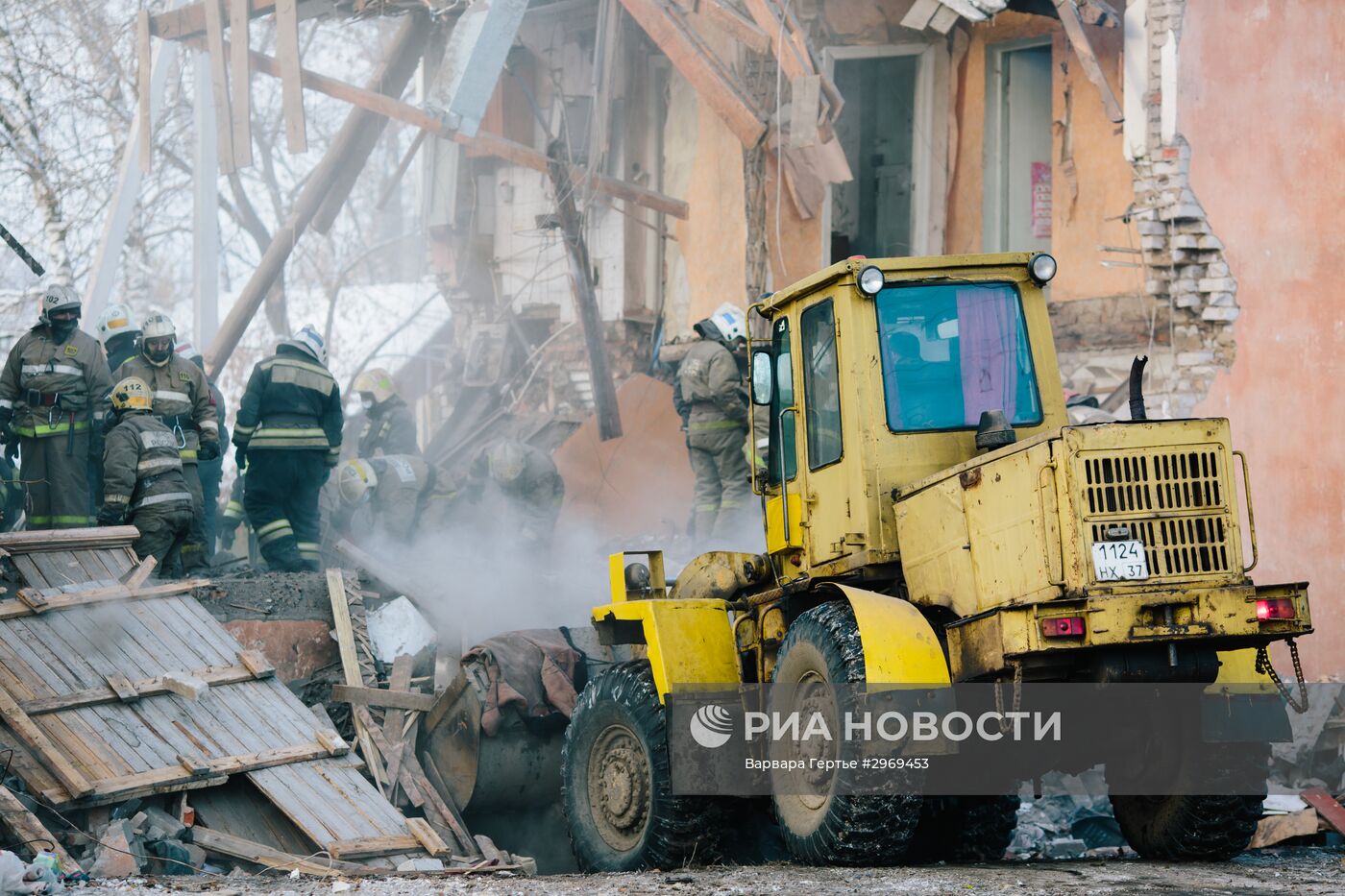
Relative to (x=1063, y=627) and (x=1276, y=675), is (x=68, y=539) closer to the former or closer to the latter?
(x=1063, y=627)

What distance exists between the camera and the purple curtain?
628cm

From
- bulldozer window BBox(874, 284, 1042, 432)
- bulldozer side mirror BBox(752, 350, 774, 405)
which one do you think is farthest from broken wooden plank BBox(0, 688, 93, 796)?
bulldozer window BBox(874, 284, 1042, 432)

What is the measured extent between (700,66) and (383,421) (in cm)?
420

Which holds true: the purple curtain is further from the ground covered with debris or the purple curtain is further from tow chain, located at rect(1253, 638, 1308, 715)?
the ground covered with debris

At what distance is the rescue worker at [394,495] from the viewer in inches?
468

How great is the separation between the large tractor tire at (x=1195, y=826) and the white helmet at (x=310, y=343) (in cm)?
691

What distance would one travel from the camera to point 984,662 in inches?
215

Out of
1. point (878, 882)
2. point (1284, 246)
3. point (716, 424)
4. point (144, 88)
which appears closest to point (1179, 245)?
point (1284, 246)

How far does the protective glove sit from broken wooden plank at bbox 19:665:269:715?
5.60 ft

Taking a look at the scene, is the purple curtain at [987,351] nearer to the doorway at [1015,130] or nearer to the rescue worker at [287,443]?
the rescue worker at [287,443]

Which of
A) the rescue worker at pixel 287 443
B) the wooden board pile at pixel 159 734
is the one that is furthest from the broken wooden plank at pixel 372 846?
the rescue worker at pixel 287 443

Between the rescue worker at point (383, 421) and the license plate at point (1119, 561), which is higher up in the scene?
the rescue worker at point (383, 421)

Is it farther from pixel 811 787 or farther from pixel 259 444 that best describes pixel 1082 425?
pixel 259 444

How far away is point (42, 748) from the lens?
22.7ft
